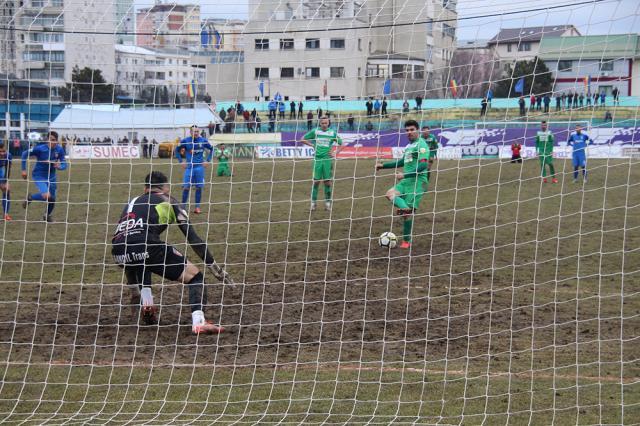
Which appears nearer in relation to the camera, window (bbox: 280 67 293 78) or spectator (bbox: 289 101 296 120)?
window (bbox: 280 67 293 78)

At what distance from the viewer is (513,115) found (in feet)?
26.2

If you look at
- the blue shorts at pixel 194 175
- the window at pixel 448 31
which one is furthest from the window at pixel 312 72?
the blue shorts at pixel 194 175

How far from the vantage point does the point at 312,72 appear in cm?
842

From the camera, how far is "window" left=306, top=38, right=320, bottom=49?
26.6 feet

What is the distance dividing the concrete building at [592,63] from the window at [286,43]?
2.51m

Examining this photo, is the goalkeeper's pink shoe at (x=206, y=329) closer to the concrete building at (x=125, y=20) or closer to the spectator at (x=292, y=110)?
the spectator at (x=292, y=110)

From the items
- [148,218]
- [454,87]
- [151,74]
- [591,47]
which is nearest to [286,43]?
[151,74]

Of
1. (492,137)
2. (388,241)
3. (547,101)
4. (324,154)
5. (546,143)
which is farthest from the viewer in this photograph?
(492,137)

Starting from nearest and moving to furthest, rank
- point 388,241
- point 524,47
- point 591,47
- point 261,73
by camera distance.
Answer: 1. point 591,47
2. point 524,47
3. point 261,73
4. point 388,241

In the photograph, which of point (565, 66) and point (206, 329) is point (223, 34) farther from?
point (565, 66)

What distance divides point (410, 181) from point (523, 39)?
475cm

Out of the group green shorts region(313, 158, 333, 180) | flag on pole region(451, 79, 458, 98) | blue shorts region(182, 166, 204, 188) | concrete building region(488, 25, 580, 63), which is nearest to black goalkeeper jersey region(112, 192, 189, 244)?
flag on pole region(451, 79, 458, 98)

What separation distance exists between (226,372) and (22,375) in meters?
1.65

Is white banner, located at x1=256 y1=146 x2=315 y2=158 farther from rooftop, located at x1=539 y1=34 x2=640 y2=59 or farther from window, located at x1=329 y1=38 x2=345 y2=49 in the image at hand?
rooftop, located at x1=539 y1=34 x2=640 y2=59
